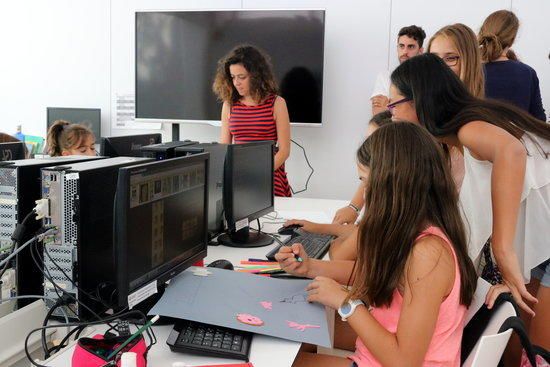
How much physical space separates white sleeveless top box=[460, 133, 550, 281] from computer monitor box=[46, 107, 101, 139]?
3398mm

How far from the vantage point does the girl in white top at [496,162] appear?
148 centimetres

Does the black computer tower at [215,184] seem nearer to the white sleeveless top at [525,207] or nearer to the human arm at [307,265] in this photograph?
the human arm at [307,265]

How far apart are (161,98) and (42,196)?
293cm

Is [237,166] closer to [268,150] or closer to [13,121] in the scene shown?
[268,150]

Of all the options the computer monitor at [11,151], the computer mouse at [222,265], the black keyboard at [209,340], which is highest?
the computer monitor at [11,151]

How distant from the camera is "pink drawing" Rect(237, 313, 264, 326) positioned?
3.88 feet

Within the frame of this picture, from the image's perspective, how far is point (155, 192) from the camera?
1.21 m

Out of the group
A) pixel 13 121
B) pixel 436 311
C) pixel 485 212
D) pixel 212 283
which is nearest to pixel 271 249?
pixel 212 283

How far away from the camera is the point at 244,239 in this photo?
2.02m

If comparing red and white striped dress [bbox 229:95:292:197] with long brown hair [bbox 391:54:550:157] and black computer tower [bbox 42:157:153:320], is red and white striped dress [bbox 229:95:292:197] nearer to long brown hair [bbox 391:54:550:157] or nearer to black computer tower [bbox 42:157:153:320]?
long brown hair [bbox 391:54:550:157]

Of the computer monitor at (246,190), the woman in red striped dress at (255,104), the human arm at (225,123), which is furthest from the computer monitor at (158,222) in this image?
the human arm at (225,123)

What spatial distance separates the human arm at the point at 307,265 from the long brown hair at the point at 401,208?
0.96ft

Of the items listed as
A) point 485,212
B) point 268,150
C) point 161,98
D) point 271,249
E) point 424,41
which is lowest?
point 271,249

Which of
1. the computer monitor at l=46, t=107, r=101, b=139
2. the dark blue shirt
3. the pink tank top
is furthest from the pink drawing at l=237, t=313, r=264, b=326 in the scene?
the computer monitor at l=46, t=107, r=101, b=139
